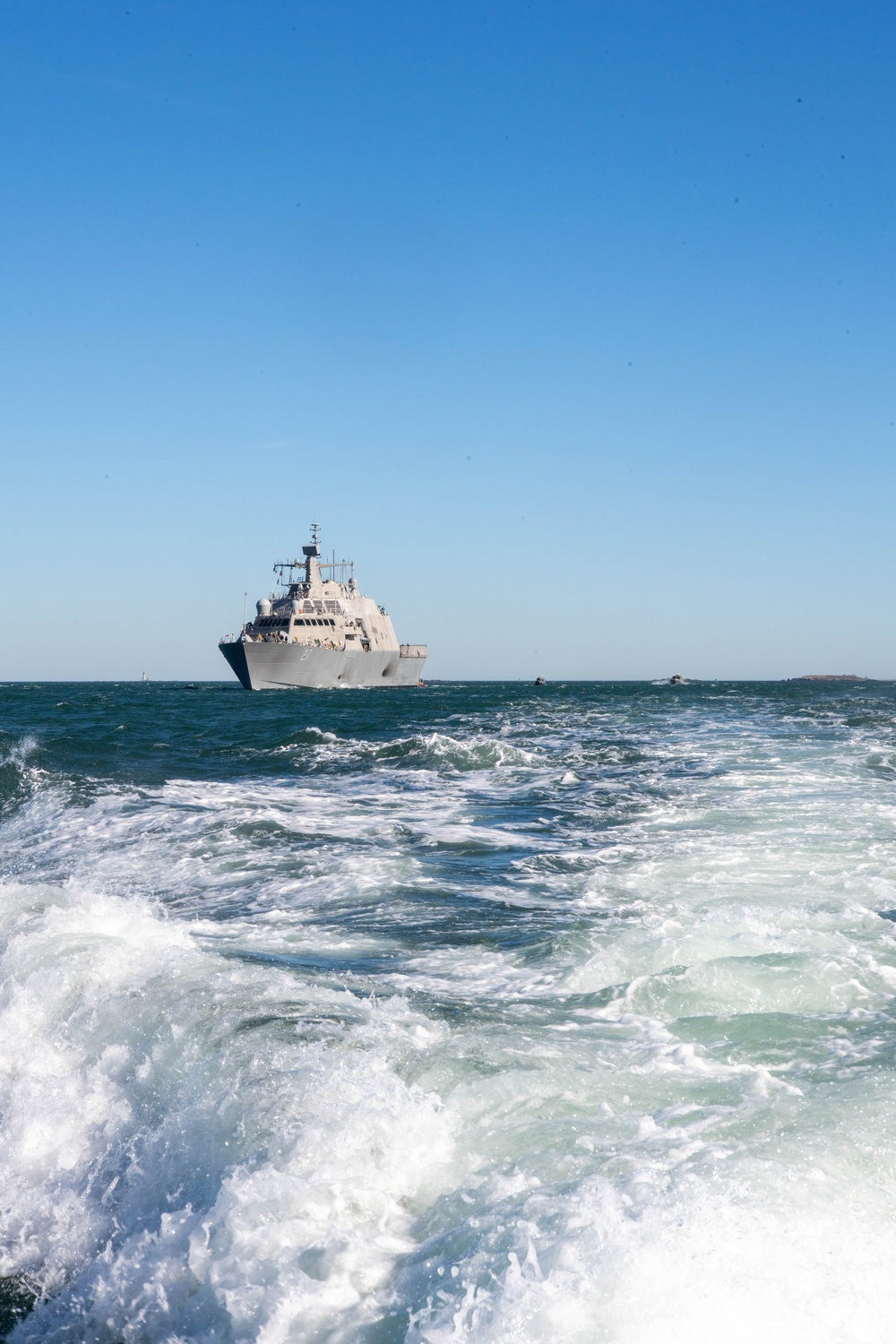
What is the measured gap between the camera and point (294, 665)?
200ft

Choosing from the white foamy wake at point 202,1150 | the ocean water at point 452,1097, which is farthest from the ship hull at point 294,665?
the white foamy wake at point 202,1150

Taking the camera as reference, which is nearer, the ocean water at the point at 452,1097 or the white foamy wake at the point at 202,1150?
the ocean water at the point at 452,1097

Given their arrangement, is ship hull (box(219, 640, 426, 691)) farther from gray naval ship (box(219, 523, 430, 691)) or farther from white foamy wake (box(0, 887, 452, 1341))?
white foamy wake (box(0, 887, 452, 1341))

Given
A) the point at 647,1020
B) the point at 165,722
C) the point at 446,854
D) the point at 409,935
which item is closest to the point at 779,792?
the point at 446,854

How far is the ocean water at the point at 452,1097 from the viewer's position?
110 inches

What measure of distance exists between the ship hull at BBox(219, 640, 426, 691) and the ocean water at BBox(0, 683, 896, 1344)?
163ft

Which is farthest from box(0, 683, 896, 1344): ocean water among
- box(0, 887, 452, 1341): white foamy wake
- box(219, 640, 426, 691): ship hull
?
box(219, 640, 426, 691): ship hull

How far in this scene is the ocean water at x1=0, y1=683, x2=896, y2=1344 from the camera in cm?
279

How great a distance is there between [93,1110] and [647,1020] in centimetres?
286

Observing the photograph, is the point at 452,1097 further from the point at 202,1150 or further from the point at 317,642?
the point at 317,642

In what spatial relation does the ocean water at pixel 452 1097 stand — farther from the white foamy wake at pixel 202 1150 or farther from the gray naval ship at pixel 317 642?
the gray naval ship at pixel 317 642

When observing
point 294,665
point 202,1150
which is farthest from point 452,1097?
point 294,665

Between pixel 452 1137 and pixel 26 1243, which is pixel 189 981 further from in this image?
pixel 452 1137

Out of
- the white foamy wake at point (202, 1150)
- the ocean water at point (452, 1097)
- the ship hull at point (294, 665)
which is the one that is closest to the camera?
the ocean water at point (452, 1097)
